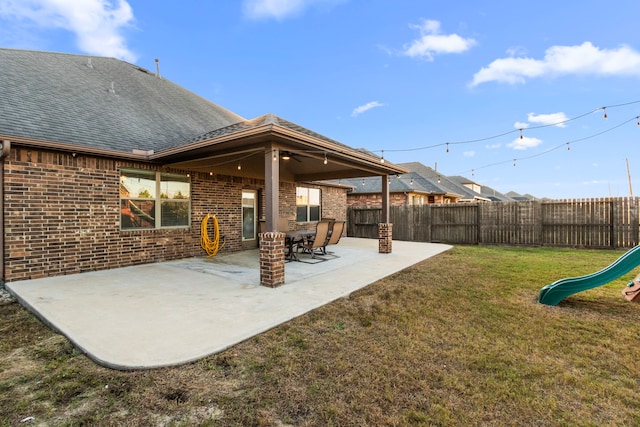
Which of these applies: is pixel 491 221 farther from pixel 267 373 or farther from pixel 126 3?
pixel 126 3

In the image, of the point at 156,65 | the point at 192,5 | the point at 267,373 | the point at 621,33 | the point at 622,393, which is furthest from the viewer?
the point at 156,65

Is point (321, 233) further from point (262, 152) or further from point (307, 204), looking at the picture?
point (307, 204)

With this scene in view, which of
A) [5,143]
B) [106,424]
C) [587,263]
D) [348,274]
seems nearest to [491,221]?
[587,263]

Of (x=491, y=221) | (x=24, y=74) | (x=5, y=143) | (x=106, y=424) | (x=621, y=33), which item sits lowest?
(x=106, y=424)

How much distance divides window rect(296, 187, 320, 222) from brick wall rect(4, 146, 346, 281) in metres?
5.54

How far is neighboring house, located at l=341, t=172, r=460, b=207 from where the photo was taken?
709 inches

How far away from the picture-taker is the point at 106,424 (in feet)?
6.38

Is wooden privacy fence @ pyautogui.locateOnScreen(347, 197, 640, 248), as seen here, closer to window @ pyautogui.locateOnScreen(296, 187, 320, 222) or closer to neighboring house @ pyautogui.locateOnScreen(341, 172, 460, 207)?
window @ pyautogui.locateOnScreen(296, 187, 320, 222)

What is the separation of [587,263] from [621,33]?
789cm

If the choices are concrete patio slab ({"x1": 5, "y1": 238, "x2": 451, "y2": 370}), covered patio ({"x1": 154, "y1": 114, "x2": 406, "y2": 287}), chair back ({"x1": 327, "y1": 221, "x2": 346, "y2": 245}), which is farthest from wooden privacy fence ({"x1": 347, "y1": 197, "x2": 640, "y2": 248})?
concrete patio slab ({"x1": 5, "y1": 238, "x2": 451, "y2": 370})

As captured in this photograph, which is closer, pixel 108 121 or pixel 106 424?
pixel 106 424

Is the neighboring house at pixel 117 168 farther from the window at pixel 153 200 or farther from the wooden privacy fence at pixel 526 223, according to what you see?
the wooden privacy fence at pixel 526 223

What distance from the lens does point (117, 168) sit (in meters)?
6.91

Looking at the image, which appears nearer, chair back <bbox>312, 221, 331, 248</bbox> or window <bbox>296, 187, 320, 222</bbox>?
chair back <bbox>312, 221, 331, 248</bbox>
